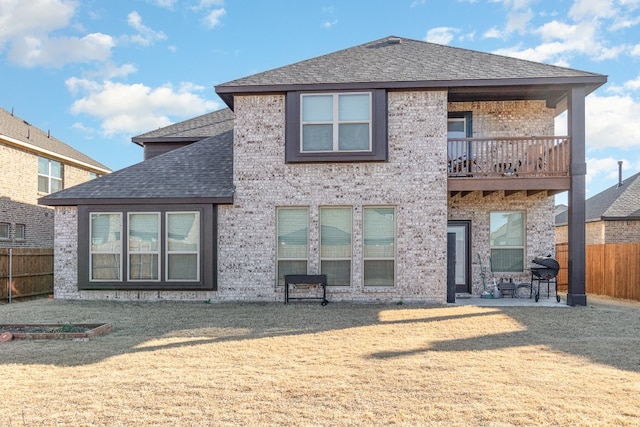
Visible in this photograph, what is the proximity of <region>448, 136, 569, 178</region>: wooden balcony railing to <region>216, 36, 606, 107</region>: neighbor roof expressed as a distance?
146 cm

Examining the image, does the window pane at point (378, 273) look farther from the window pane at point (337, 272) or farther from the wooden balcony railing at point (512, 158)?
the wooden balcony railing at point (512, 158)

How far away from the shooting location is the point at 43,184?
1920cm

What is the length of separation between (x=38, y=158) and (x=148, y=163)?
8554 millimetres

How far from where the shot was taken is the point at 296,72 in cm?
1214

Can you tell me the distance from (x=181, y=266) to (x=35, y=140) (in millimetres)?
11415

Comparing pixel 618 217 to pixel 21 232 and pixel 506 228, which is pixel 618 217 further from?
pixel 21 232

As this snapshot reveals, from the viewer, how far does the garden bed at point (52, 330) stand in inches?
292

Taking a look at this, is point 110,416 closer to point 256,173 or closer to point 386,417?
point 386,417

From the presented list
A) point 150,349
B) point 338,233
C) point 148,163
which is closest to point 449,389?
point 150,349

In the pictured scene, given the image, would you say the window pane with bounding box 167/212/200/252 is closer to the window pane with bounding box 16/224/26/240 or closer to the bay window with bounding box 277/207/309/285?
the bay window with bounding box 277/207/309/285

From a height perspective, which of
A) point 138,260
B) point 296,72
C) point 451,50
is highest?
point 451,50

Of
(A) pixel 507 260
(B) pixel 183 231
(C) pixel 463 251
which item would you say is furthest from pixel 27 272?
(A) pixel 507 260

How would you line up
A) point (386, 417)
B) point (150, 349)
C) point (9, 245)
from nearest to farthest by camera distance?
point (386, 417)
point (150, 349)
point (9, 245)

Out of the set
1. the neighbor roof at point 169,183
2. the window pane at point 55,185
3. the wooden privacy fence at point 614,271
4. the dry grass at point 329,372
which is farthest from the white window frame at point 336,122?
the window pane at point 55,185
